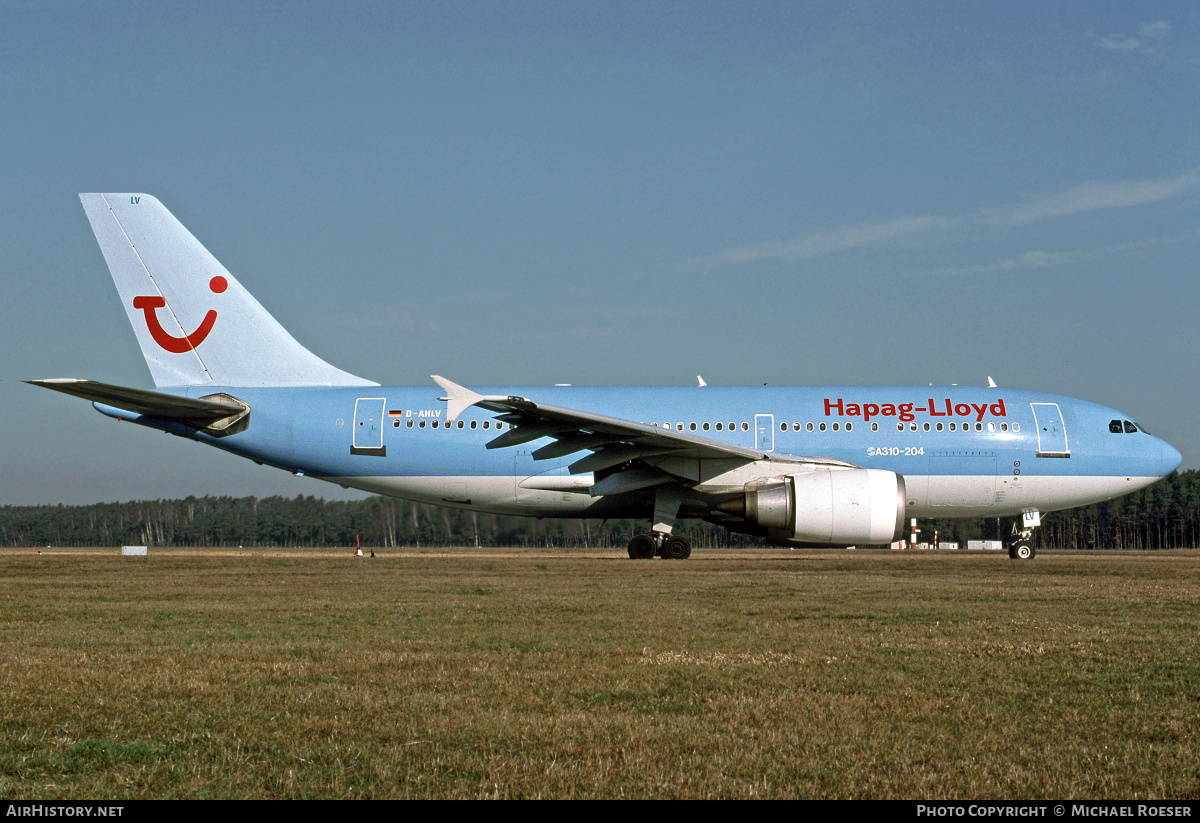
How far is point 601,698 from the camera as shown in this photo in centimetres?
582

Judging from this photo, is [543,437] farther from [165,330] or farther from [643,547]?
[165,330]

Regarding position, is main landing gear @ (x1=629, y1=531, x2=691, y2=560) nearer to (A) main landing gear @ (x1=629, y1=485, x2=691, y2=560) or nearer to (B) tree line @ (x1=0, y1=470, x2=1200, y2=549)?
(A) main landing gear @ (x1=629, y1=485, x2=691, y2=560)

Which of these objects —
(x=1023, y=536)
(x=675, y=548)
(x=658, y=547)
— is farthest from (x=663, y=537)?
(x=1023, y=536)

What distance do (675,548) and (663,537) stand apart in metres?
0.39

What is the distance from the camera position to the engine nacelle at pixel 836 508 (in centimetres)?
1775

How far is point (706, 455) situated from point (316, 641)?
12.5 m

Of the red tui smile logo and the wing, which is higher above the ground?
the red tui smile logo

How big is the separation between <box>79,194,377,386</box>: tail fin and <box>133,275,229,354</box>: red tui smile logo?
0.9 inches

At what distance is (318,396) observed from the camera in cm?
2362

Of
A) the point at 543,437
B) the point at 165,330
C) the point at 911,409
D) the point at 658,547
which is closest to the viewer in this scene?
the point at 543,437

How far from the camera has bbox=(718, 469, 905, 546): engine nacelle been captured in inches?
699

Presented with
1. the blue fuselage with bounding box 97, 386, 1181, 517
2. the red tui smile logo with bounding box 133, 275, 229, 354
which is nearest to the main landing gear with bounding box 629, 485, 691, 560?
the blue fuselage with bounding box 97, 386, 1181, 517

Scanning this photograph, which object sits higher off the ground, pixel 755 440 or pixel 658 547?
pixel 755 440
